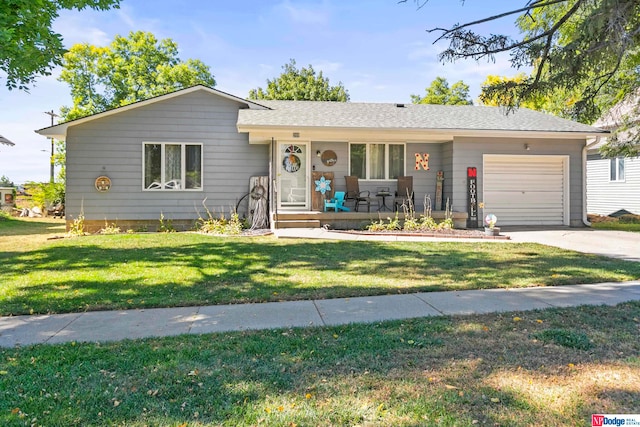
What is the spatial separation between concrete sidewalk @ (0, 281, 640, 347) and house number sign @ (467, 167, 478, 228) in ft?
24.8

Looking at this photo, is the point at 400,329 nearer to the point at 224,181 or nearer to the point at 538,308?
the point at 538,308

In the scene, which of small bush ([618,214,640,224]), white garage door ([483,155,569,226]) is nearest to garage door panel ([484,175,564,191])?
white garage door ([483,155,569,226])

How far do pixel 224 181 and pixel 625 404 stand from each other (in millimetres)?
11286

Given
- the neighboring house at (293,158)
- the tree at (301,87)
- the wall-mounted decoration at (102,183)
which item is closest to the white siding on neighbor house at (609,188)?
the neighboring house at (293,158)

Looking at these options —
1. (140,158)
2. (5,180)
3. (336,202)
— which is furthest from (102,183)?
(5,180)

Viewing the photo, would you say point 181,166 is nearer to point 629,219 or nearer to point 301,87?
point 629,219

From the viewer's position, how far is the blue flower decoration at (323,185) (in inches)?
492

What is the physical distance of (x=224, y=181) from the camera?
12562mm

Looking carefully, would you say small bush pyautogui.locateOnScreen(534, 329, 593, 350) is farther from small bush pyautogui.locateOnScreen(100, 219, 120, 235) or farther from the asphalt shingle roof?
small bush pyautogui.locateOnScreen(100, 219, 120, 235)

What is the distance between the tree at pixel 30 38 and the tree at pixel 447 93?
1221 inches

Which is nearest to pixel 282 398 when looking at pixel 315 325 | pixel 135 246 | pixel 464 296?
pixel 315 325

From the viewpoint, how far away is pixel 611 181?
18250 millimetres

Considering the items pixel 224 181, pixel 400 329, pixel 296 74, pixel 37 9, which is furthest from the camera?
pixel 296 74

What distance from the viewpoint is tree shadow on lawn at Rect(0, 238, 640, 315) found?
499 centimetres
